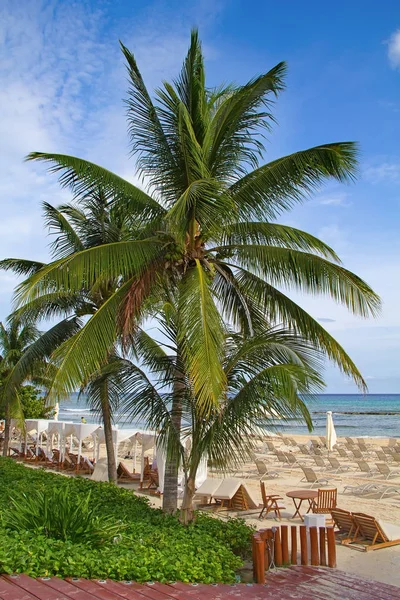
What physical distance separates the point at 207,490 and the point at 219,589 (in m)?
7.39

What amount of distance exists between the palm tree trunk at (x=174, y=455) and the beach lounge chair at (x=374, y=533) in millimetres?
3341

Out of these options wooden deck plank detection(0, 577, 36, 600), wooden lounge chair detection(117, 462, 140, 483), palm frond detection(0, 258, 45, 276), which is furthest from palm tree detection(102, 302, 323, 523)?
wooden lounge chair detection(117, 462, 140, 483)

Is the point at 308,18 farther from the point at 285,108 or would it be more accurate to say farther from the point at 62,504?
the point at 62,504

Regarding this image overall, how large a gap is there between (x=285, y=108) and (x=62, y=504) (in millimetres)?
7104

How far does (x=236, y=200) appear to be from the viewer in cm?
909

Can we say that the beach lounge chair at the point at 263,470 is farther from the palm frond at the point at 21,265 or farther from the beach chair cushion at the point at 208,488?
the palm frond at the point at 21,265

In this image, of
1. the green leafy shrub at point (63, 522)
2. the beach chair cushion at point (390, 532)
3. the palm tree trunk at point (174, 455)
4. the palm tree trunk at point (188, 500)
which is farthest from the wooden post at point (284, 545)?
the beach chair cushion at point (390, 532)

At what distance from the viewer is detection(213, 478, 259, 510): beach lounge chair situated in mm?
12711

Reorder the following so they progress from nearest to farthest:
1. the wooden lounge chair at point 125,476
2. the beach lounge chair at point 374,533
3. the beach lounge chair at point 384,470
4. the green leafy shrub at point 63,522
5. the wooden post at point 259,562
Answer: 1. the green leafy shrub at point 63,522
2. the wooden post at point 259,562
3. the beach lounge chair at point 374,533
4. the beach lounge chair at point 384,470
5. the wooden lounge chair at point 125,476

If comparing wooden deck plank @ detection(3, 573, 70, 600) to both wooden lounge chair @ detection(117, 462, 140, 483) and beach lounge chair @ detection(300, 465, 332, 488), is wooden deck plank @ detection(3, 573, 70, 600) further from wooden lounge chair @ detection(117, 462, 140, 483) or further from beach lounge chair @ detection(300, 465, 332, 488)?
wooden lounge chair @ detection(117, 462, 140, 483)

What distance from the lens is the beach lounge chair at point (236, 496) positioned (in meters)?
12.7

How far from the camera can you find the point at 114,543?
21.8 ft

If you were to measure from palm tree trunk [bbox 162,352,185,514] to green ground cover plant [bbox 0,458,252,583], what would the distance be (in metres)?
0.25

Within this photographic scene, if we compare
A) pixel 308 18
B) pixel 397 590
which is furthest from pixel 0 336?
pixel 397 590
